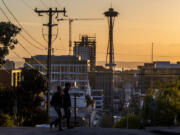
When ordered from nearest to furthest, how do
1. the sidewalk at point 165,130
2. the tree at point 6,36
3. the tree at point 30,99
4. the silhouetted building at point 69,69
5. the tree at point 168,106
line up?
the sidewalk at point 165,130
the tree at point 6,36
the tree at point 168,106
the tree at point 30,99
the silhouetted building at point 69,69

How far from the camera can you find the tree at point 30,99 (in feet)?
139

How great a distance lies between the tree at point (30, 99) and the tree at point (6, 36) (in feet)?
59.8

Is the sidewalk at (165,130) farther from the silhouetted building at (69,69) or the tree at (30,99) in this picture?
the silhouetted building at (69,69)

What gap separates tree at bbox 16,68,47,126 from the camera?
139ft

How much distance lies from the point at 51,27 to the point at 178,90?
13.6 meters

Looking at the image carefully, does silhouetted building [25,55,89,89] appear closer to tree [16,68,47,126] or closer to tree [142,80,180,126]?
tree [16,68,47,126]

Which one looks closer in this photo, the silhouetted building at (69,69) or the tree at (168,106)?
the tree at (168,106)

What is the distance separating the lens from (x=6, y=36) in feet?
79.6

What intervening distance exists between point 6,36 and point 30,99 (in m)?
19.9

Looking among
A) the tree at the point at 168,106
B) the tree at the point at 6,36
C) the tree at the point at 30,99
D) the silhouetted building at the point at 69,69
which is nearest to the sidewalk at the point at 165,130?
the tree at the point at 6,36

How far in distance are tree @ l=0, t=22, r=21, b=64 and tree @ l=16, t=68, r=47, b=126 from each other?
718 inches

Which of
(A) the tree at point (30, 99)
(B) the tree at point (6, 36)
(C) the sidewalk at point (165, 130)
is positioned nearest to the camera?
(C) the sidewalk at point (165, 130)

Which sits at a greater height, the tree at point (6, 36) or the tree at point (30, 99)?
the tree at point (6, 36)

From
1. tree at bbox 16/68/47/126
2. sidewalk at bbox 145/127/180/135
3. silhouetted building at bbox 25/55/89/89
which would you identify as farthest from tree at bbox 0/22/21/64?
silhouetted building at bbox 25/55/89/89
